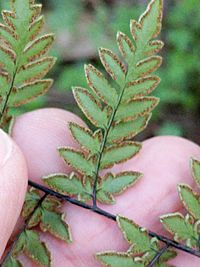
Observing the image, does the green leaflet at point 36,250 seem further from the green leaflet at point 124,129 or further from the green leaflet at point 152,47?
the green leaflet at point 152,47

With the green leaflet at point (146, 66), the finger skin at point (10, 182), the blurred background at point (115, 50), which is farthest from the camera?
the blurred background at point (115, 50)

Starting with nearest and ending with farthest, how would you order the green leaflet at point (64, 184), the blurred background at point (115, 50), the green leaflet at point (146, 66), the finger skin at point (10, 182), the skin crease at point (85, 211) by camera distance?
the finger skin at point (10, 182) → the green leaflet at point (146, 66) → the green leaflet at point (64, 184) → the skin crease at point (85, 211) → the blurred background at point (115, 50)

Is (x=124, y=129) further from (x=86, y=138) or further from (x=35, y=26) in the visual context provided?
(x=35, y=26)

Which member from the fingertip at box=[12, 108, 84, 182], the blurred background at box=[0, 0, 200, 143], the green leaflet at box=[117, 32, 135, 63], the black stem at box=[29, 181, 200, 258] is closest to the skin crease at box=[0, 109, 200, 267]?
the fingertip at box=[12, 108, 84, 182]

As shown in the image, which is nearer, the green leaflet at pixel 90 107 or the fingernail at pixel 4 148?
the fingernail at pixel 4 148

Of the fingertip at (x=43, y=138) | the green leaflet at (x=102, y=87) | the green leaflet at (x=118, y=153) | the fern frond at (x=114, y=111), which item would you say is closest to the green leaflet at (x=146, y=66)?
the fern frond at (x=114, y=111)

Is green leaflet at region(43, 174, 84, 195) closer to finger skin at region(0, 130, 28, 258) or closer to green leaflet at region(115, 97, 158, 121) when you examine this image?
finger skin at region(0, 130, 28, 258)

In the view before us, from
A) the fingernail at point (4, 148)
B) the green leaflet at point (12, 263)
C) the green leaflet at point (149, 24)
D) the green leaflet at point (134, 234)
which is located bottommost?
the green leaflet at point (12, 263)

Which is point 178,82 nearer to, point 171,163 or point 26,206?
point 171,163

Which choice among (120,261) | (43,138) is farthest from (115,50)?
(120,261)
